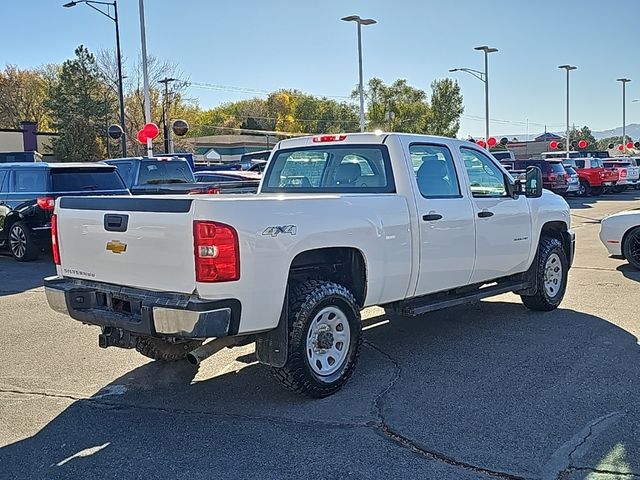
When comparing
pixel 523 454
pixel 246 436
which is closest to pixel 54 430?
pixel 246 436

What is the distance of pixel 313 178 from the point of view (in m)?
6.53

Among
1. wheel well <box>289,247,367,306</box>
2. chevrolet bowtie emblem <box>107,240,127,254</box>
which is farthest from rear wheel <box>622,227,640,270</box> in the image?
chevrolet bowtie emblem <box>107,240,127,254</box>

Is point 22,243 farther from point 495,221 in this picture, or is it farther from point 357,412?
point 357,412

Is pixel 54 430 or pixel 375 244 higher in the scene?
pixel 375 244

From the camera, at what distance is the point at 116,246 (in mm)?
4879

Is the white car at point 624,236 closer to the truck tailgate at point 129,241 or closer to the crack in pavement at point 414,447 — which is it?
the crack in pavement at point 414,447

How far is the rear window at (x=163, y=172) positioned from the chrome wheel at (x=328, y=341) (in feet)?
35.1

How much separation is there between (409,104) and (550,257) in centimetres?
5788

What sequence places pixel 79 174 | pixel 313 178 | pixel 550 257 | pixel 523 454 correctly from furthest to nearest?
pixel 79 174
pixel 550 257
pixel 313 178
pixel 523 454

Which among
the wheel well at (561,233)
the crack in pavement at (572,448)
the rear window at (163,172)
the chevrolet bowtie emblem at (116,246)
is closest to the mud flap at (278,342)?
the chevrolet bowtie emblem at (116,246)

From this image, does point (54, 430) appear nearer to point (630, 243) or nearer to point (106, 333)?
point (106, 333)

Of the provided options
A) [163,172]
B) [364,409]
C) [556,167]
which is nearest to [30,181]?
[163,172]

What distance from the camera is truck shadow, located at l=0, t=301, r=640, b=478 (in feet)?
13.4

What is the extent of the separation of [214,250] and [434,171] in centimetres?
273
